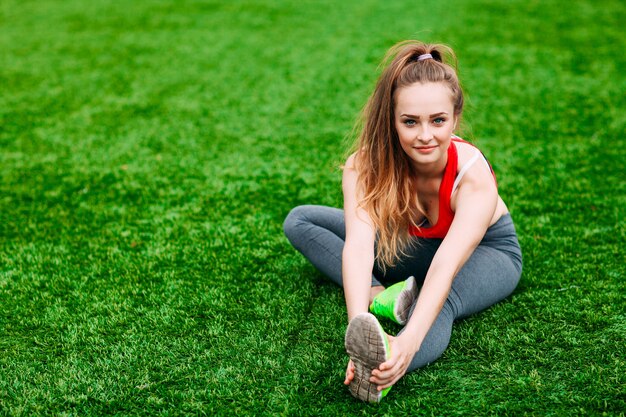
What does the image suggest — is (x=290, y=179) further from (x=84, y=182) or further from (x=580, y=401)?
(x=580, y=401)

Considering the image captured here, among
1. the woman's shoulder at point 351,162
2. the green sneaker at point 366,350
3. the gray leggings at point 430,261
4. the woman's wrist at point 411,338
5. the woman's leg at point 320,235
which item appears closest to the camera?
the green sneaker at point 366,350

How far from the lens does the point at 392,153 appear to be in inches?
91.9

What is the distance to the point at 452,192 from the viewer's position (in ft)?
7.48

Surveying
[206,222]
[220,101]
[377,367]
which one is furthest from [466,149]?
[220,101]

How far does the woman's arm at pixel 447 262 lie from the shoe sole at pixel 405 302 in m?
0.24

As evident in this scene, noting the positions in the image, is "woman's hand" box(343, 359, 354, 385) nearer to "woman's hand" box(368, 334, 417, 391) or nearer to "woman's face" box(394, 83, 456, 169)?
"woman's hand" box(368, 334, 417, 391)

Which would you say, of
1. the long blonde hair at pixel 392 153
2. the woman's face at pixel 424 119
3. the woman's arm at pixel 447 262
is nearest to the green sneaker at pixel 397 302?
the long blonde hair at pixel 392 153

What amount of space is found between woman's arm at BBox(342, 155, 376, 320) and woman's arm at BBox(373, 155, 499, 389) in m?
0.20

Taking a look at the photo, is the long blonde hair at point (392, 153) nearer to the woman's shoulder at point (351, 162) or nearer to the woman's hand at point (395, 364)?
the woman's shoulder at point (351, 162)

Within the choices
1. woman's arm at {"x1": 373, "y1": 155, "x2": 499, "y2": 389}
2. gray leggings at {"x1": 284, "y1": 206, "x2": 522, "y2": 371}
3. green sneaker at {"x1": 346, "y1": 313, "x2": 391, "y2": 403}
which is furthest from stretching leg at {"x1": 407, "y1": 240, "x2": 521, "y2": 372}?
green sneaker at {"x1": 346, "y1": 313, "x2": 391, "y2": 403}

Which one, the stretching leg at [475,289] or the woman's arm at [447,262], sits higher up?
the woman's arm at [447,262]

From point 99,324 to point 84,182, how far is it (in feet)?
5.23

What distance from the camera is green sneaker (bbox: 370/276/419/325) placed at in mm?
2324

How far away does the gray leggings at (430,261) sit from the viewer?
2234 millimetres
